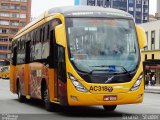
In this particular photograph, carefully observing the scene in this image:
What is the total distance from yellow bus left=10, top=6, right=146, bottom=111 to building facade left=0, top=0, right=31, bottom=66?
15059cm

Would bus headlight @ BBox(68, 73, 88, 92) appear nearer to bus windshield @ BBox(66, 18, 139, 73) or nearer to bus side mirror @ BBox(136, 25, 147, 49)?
bus windshield @ BBox(66, 18, 139, 73)

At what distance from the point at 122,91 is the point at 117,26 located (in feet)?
6.52

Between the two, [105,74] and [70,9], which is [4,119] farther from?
[70,9]

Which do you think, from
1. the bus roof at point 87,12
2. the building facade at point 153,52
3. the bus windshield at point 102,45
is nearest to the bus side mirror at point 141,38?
the bus windshield at point 102,45

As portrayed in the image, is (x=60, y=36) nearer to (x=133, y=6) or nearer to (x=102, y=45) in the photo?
(x=102, y=45)

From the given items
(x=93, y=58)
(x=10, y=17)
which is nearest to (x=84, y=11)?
(x=93, y=58)

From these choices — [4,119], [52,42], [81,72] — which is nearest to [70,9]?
[52,42]

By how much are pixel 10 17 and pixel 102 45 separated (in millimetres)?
154353

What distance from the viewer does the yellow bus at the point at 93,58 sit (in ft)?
46.6

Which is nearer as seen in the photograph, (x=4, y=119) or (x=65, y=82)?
(x=4, y=119)

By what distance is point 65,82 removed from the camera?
1435 cm

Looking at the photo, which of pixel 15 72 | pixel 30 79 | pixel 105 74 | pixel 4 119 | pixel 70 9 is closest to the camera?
pixel 4 119

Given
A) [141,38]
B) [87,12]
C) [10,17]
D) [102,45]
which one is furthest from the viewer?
[10,17]

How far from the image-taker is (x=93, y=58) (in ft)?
47.5
